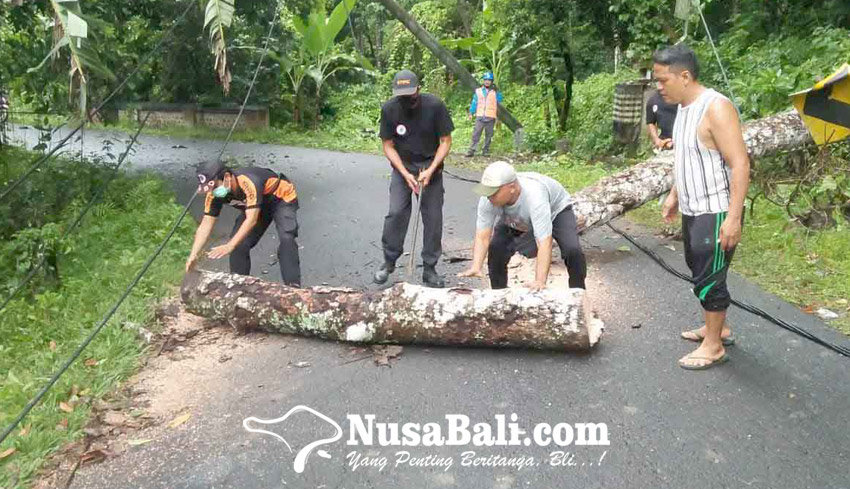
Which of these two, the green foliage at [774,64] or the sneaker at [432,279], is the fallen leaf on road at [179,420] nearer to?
the sneaker at [432,279]

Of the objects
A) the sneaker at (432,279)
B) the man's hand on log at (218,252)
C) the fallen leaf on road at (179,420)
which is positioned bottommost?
the fallen leaf on road at (179,420)

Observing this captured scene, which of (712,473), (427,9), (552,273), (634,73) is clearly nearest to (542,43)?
(634,73)

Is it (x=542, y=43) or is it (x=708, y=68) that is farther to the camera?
(x=542, y=43)

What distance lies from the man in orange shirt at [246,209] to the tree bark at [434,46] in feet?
20.9

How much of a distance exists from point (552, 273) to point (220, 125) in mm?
14172

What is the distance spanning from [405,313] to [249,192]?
5.11ft

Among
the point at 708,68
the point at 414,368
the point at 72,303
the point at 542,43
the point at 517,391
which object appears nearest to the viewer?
the point at 517,391

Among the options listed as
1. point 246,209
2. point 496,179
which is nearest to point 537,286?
point 496,179

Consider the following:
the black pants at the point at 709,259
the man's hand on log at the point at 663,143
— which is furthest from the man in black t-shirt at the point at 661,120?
the black pants at the point at 709,259

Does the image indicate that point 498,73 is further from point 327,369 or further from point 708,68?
point 327,369

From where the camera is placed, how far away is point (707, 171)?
12.6ft

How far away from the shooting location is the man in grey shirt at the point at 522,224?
14.4ft

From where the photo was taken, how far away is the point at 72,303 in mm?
5918

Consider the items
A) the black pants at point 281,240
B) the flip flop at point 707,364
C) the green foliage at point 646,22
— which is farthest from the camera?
the green foliage at point 646,22
